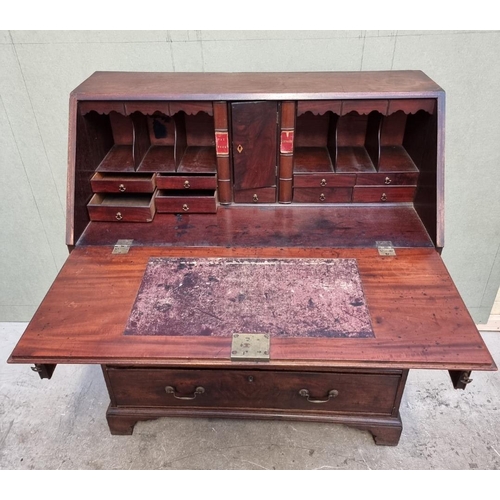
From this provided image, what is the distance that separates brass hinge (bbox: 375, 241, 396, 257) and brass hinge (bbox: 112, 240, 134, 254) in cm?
103

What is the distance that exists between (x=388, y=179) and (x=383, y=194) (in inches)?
2.9

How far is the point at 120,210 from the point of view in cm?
181

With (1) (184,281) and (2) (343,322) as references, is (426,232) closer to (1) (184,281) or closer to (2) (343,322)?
(2) (343,322)

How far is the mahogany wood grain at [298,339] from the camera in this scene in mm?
1287

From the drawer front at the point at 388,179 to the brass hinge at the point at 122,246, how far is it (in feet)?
3.38

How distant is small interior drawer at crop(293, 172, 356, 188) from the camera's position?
5.91 ft

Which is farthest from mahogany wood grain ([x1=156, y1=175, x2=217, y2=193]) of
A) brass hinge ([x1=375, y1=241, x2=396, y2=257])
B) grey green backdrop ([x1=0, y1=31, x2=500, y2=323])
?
brass hinge ([x1=375, y1=241, x2=396, y2=257])

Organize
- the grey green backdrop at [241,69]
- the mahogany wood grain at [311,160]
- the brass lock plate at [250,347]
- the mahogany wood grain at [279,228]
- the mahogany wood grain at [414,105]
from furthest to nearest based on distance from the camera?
1. the grey green backdrop at [241,69]
2. the mahogany wood grain at [311,160]
3. the mahogany wood grain at [279,228]
4. the mahogany wood grain at [414,105]
5. the brass lock plate at [250,347]

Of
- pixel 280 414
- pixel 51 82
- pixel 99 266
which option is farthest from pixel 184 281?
pixel 51 82

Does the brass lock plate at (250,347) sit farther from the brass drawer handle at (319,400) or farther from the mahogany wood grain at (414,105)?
the mahogany wood grain at (414,105)

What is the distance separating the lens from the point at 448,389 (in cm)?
226

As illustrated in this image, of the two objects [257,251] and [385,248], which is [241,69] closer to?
[257,251]

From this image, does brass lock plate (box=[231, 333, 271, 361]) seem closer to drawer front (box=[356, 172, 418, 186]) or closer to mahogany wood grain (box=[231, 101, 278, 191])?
mahogany wood grain (box=[231, 101, 278, 191])

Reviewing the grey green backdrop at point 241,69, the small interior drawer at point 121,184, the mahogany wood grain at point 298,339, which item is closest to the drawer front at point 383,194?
the mahogany wood grain at point 298,339
